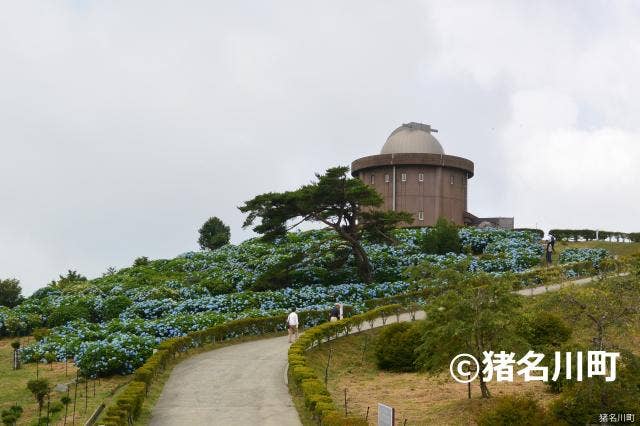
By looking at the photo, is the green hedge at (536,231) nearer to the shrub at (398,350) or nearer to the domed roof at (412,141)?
the domed roof at (412,141)

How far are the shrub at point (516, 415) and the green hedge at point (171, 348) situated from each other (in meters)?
7.33

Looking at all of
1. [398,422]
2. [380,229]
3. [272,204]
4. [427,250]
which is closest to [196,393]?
[398,422]

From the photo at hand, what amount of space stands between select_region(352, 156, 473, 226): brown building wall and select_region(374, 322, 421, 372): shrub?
99.8 ft

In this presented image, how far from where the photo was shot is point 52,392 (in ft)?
71.6

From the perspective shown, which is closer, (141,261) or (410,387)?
(410,387)

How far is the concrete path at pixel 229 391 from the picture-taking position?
16.8 m

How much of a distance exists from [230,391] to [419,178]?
3772 centimetres

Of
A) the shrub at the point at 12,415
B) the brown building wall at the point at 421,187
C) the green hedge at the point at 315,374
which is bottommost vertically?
the shrub at the point at 12,415

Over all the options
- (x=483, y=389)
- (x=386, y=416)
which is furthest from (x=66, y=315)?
(x=386, y=416)

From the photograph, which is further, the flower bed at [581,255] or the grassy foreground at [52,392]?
the flower bed at [581,255]

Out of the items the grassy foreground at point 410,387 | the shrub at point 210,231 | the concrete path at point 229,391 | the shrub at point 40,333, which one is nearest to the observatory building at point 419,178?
the shrub at point 210,231

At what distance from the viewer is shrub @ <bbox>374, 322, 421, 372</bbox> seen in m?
24.5

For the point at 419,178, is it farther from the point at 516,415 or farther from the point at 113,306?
the point at 516,415

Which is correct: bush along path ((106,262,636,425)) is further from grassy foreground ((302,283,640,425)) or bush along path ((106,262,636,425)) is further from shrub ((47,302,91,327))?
shrub ((47,302,91,327))
